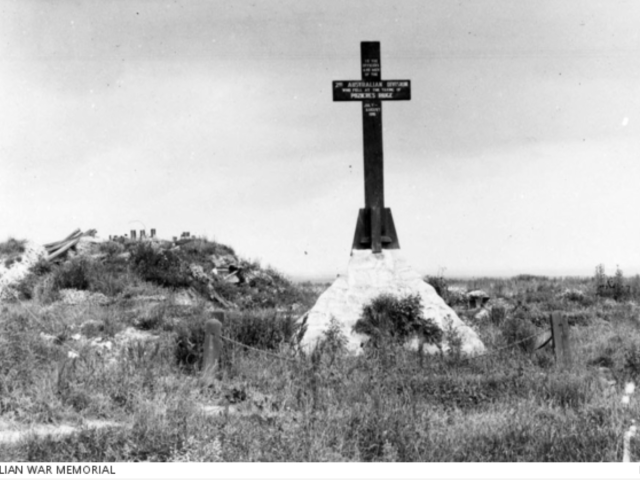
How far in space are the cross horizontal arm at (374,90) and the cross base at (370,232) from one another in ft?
5.77

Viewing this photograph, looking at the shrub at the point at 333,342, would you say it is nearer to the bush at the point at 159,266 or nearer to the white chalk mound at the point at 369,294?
the white chalk mound at the point at 369,294

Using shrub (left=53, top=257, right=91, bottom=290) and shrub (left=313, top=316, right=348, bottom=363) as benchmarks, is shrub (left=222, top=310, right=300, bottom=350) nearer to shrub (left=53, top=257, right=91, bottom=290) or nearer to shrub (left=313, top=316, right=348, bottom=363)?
shrub (left=313, top=316, right=348, bottom=363)

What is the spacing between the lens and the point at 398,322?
29.0 ft

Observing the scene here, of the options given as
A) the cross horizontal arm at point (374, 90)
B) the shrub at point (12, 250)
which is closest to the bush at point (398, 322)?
the cross horizontal arm at point (374, 90)

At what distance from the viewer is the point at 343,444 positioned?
4.86m

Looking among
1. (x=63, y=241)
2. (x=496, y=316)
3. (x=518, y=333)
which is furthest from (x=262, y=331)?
(x=63, y=241)

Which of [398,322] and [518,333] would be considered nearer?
[398,322]

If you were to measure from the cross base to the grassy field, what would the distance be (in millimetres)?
1804

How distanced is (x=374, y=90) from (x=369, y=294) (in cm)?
318

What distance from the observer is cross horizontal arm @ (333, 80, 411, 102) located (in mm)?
9414

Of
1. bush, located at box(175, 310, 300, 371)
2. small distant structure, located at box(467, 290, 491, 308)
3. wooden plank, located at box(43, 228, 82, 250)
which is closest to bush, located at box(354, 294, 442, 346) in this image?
bush, located at box(175, 310, 300, 371)

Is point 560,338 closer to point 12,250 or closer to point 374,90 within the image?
point 374,90

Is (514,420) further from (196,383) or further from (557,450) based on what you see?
(196,383)

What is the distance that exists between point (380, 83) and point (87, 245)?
13430mm
